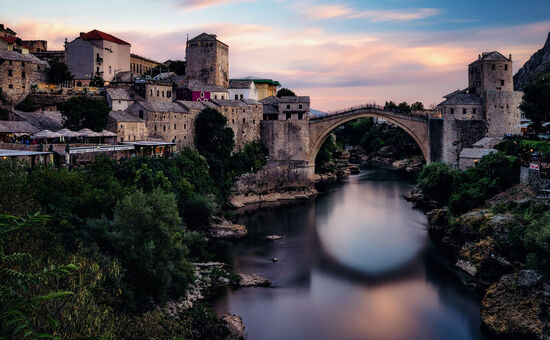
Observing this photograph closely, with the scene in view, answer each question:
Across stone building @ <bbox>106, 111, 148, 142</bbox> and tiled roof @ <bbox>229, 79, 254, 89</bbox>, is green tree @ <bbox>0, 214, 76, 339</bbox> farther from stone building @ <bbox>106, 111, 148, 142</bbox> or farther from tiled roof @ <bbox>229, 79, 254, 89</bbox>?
tiled roof @ <bbox>229, 79, 254, 89</bbox>

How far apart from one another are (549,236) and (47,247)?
1551 cm

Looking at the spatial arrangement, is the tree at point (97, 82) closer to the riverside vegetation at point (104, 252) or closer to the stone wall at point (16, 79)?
the stone wall at point (16, 79)

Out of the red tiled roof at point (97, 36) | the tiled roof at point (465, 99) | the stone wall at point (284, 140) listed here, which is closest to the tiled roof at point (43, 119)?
the red tiled roof at point (97, 36)

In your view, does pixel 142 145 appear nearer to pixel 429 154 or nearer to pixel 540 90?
pixel 429 154

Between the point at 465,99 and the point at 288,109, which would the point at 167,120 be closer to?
the point at 288,109

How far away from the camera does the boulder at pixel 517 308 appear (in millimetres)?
15195

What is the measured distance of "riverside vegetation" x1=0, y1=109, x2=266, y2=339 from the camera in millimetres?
8969

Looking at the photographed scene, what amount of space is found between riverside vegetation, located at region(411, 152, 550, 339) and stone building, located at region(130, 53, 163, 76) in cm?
3182

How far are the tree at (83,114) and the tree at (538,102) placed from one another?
1062 inches

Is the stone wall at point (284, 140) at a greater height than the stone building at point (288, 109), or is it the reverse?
the stone building at point (288, 109)

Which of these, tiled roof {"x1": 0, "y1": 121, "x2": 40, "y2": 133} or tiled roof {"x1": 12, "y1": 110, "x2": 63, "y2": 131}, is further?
tiled roof {"x1": 12, "y1": 110, "x2": 63, "y2": 131}

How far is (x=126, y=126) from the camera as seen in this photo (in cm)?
2994

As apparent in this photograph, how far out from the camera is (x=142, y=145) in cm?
2927

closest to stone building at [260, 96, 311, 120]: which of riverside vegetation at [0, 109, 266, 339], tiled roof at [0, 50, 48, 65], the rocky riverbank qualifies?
the rocky riverbank
